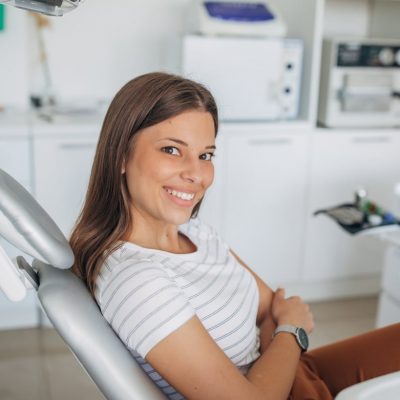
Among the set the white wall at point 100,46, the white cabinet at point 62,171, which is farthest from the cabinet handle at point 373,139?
the white cabinet at point 62,171

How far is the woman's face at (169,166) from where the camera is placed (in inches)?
49.8

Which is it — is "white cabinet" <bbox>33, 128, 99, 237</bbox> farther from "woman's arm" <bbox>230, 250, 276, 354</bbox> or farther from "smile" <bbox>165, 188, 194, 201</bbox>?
"smile" <bbox>165, 188, 194, 201</bbox>

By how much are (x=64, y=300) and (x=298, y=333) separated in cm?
51

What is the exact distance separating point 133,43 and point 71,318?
89.4 inches

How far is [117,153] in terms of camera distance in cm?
127

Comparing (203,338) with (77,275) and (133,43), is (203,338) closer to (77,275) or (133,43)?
(77,275)

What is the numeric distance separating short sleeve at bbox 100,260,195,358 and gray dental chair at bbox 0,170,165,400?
27 mm

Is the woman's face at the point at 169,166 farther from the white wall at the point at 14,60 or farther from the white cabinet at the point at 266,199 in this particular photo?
the white wall at the point at 14,60

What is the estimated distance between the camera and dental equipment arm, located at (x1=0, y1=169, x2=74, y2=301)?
102 centimetres

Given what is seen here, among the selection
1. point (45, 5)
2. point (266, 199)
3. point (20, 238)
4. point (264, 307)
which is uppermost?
point (45, 5)

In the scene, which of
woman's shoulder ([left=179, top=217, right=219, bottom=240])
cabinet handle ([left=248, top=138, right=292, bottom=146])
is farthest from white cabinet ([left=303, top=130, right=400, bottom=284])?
woman's shoulder ([left=179, top=217, right=219, bottom=240])

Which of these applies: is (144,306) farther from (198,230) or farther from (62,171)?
(62,171)

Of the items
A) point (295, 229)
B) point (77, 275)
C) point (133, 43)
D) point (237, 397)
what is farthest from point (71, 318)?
point (133, 43)

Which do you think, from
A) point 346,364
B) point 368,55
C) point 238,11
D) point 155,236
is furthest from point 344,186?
point 155,236
